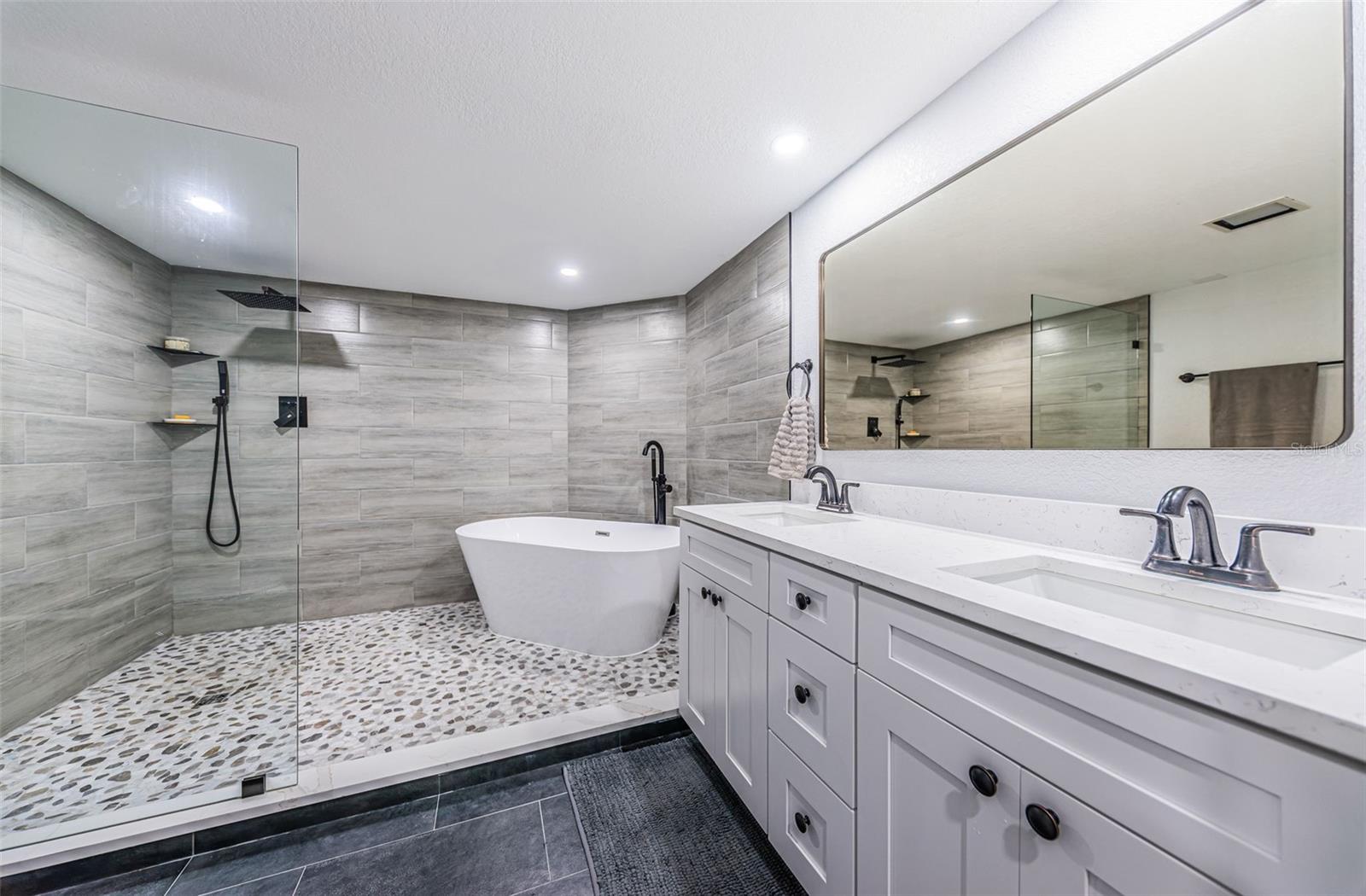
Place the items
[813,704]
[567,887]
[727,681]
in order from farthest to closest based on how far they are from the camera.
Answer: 1. [727,681]
2. [567,887]
3. [813,704]

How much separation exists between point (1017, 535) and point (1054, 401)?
363mm

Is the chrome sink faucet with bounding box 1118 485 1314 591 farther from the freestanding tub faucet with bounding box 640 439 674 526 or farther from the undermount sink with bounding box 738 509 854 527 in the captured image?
the freestanding tub faucet with bounding box 640 439 674 526

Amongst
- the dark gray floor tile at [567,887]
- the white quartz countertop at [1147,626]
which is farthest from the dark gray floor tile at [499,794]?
the white quartz countertop at [1147,626]

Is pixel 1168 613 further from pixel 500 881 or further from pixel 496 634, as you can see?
pixel 496 634

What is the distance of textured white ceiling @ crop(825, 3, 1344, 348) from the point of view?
0.85m

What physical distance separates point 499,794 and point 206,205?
2246 millimetres

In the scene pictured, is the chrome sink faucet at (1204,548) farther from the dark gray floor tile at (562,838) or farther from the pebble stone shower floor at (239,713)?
the pebble stone shower floor at (239,713)

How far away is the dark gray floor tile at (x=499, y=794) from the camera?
1.60 metres

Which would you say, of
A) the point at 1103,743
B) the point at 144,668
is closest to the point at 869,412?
the point at 1103,743

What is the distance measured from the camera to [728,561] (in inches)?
61.2

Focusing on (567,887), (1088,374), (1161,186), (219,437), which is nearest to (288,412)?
(219,437)

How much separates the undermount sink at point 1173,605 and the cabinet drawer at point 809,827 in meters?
0.61

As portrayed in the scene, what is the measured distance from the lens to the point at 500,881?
1.34m

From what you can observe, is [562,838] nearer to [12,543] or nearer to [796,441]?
[796,441]
